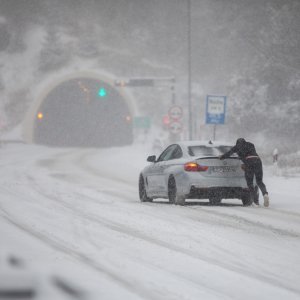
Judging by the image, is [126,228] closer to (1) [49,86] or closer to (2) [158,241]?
(2) [158,241]

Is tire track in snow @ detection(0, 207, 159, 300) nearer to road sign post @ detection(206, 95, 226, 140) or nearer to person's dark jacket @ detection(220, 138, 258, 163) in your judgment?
person's dark jacket @ detection(220, 138, 258, 163)

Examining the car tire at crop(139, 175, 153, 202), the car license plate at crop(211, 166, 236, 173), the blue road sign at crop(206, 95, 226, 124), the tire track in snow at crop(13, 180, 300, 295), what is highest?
the blue road sign at crop(206, 95, 226, 124)

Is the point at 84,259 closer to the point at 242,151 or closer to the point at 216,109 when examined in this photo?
the point at 242,151

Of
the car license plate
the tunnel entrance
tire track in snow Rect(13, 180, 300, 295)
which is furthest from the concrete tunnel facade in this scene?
tire track in snow Rect(13, 180, 300, 295)

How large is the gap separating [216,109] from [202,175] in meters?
10.0

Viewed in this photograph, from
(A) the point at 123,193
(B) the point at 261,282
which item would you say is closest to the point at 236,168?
(A) the point at 123,193

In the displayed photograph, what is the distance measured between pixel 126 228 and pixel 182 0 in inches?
2483

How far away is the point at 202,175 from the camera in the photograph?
47.3ft

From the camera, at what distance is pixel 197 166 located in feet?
47.6

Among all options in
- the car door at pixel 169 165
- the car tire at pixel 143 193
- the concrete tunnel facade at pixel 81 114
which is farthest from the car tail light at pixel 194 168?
the concrete tunnel facade at pixel 81 114

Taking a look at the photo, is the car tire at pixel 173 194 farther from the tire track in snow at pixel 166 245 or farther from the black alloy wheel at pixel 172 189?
the tire track in snow at pixel 166 245

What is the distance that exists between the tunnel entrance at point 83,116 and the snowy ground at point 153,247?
49452 mm

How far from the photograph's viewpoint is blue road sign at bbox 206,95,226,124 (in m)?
24.1

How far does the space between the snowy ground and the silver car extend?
0.38 metres
